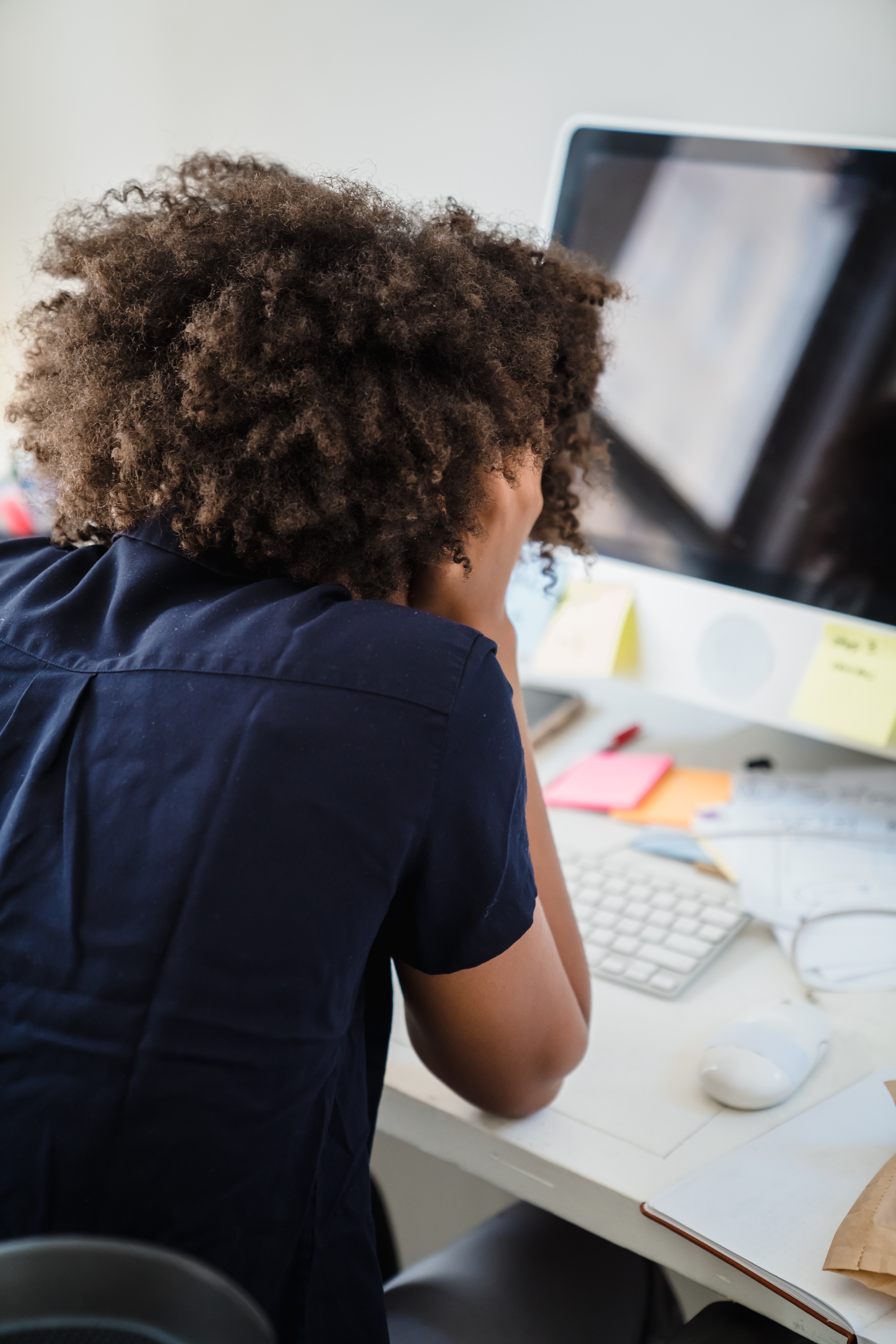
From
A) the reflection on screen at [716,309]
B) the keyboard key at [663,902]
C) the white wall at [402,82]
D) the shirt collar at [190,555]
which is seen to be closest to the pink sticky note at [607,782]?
the keyboard key at [663,902]

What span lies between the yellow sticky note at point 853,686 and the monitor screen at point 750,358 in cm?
4

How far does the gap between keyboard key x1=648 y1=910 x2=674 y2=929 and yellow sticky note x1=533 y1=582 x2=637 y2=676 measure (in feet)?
1.06

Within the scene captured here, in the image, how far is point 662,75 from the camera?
1154 mm

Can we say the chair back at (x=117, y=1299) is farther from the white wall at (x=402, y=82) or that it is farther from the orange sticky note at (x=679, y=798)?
the white wall at (x=402, y=82)

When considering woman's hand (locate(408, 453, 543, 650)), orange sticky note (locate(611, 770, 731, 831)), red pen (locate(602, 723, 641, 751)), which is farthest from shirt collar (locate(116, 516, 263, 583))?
red pen (locate(602, 723, 641, 751))

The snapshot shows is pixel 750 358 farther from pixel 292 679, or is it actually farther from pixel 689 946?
pixel 292 679

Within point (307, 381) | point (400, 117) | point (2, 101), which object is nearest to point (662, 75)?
point (400, 117)

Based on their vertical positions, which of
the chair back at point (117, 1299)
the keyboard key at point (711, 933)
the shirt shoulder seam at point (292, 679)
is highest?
the shirt shoulder seam at point (292, 679)

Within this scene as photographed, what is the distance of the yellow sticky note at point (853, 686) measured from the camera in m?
0.95

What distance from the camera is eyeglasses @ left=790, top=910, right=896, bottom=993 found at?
0.77 metres

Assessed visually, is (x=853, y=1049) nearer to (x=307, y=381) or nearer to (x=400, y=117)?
(x=307, y=381)

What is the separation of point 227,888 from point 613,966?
431 millimetres

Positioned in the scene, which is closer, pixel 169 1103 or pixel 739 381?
pixel 169 1103

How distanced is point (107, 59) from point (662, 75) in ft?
2.98
